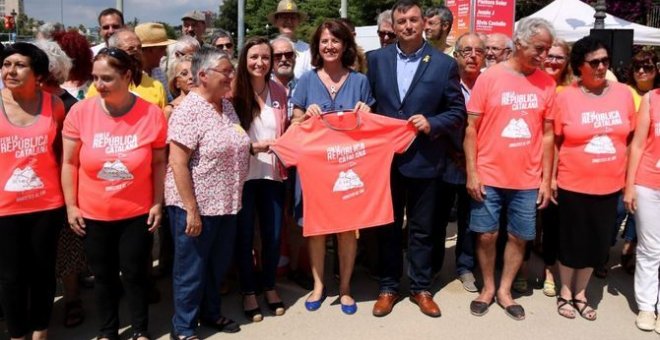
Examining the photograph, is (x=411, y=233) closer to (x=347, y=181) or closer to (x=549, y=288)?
(x=347, y=181)

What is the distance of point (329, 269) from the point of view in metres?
5.39

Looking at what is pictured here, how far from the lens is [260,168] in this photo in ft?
13.6

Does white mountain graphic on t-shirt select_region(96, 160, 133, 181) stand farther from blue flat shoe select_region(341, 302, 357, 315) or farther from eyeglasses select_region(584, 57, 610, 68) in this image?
eyeglasses select_region(584, 57, 610, 68)

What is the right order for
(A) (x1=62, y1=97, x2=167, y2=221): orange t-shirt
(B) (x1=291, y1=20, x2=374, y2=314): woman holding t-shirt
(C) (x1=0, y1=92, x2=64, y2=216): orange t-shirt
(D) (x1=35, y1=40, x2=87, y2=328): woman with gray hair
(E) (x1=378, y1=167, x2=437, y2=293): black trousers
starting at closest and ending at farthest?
1. (C) (x1=0, y1=92, x2=64, y2=216): orange t-shirt
2. (A) (x1=62, y1=97, x2=167, y2=221): orange t-shirt
3. (D) (x1=35, y1=40, x2=87, y2=328): woman with gray hair
4. (B) (x1=291, y1=20, x2=374, y2=314): woman holding t-shirt
5. (E) (x1=378, y1=167, x2=437, y2=293): black trousers

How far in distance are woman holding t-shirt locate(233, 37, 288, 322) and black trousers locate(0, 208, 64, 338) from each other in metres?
1.31

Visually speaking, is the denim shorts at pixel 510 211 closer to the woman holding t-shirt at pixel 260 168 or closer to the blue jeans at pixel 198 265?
the woman holding t-shirt at pixel 260 168

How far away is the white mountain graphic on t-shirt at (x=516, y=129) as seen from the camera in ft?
13.5

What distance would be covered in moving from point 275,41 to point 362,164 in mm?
1460

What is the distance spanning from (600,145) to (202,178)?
9.69 ft

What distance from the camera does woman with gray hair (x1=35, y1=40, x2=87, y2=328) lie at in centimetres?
385

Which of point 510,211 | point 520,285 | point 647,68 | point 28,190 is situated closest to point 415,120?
point 510,211

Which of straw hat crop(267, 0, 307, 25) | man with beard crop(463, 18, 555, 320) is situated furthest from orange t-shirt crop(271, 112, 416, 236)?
straw hat crop(267, 0, 307, 25)

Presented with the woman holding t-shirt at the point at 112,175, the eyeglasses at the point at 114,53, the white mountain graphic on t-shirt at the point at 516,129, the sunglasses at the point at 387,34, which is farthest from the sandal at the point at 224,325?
the sunglasses at the point at 387,34

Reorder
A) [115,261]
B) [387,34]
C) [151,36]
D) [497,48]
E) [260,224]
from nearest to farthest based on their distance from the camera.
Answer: [115,261] → [260,224] → [151,36] → [497,48] → [387,34]
